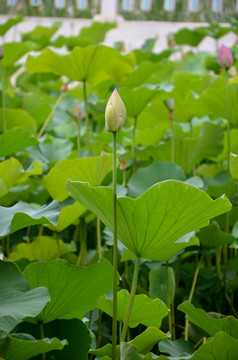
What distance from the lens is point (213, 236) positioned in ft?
3.04

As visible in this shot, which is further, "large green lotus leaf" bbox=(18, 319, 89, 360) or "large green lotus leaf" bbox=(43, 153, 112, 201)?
"large green lotus leaf" bbox=(43, 153, 112, 201)

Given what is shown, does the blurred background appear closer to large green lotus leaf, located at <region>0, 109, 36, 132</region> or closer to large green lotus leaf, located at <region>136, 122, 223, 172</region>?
large green lotus leaf, located at <region>0, 109, 36, 132</region>

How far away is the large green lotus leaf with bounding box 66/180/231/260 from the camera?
638 mm

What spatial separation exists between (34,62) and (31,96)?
0.73 ft

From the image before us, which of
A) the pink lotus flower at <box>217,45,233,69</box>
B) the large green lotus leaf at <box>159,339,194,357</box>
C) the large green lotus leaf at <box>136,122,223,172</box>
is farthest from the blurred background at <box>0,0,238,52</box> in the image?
the large green lotus leaf at <box>159,339,194,357</box>

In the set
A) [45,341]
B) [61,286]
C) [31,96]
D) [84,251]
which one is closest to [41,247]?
[84,251]

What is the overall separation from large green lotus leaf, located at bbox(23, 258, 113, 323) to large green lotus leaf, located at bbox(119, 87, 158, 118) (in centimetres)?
44

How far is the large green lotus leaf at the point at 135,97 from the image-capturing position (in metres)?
1.05

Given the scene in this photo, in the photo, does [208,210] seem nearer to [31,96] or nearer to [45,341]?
[45,341]

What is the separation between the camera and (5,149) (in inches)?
37.7

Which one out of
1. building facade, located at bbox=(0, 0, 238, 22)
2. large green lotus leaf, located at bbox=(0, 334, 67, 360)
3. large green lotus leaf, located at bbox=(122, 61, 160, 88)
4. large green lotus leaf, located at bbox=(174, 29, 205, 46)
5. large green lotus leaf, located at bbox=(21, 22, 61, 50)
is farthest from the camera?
building facade, located at bbox=(0, 0, 238, 22)

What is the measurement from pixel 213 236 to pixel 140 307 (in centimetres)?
25

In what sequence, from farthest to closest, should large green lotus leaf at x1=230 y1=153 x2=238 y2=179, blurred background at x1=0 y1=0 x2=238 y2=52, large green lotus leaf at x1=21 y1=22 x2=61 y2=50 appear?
1. blurred background at x1=0 y1=0 x2=238 y2=52
2. large green lotus leaf at x1=21 y1=22 x2=61 y2=50
3. large green lotus leaf at x1=230 y1=153 x2=238 y2=179

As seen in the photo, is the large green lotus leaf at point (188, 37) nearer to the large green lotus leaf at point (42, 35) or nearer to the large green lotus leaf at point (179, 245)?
the large green lotus leaf at point (42, 35)
